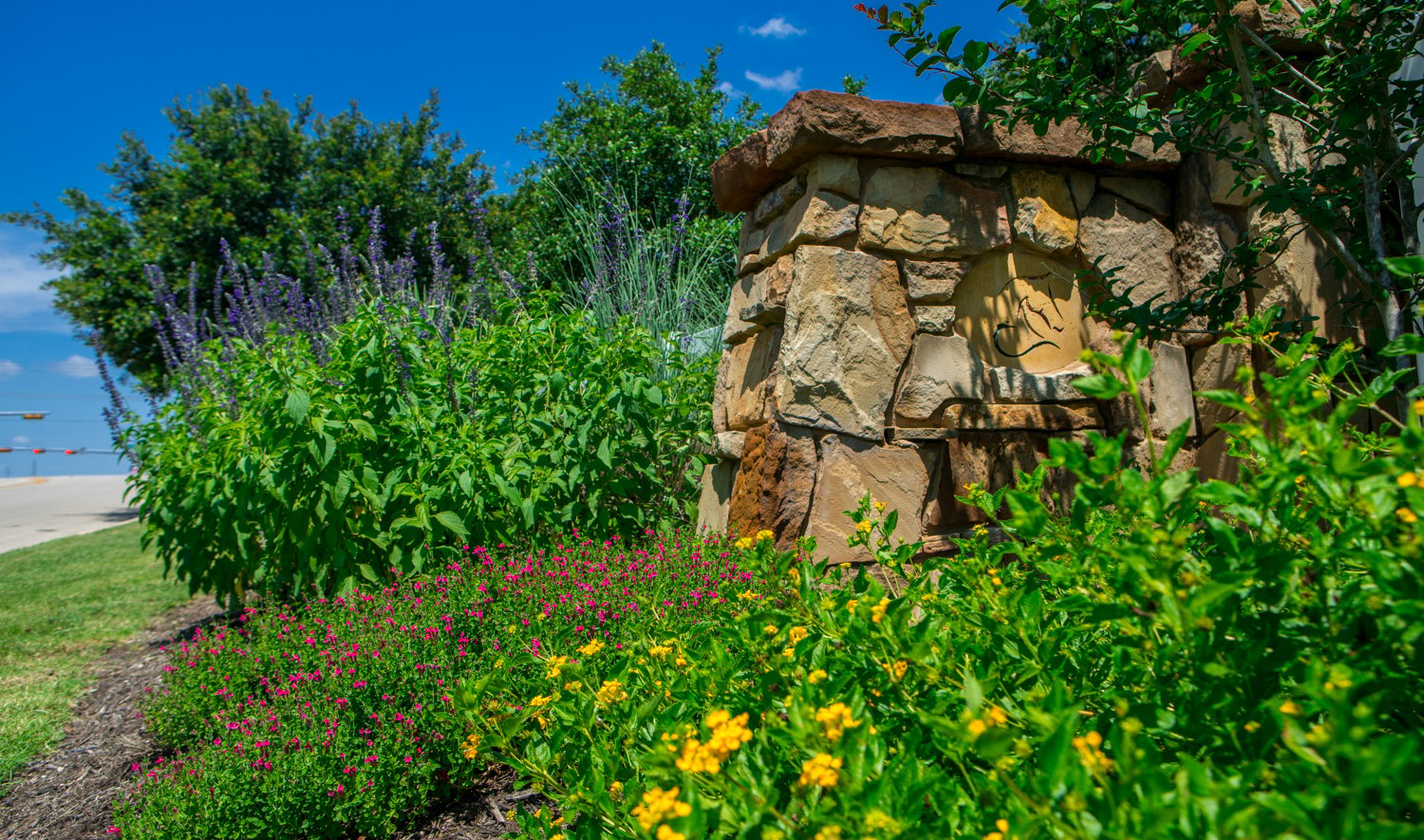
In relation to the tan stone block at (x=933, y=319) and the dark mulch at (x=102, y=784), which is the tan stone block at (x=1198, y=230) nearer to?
the tan stone block at (x=933, y=319)

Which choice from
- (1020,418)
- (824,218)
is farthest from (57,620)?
(1020,418)

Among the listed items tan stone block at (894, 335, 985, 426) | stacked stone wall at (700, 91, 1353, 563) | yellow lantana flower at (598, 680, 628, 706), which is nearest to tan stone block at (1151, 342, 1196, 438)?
stacked stone wall at (700, 91, 1353, 563)

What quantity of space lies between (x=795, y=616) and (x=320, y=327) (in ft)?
16.2

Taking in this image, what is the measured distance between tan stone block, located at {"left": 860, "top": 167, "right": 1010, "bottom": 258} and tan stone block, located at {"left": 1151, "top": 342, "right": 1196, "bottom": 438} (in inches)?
28.1

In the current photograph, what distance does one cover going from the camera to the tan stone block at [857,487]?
301cm

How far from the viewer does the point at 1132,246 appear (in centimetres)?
330

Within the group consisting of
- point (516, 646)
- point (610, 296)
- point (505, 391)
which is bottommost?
point (516, 646)

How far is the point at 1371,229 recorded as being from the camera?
2547mm

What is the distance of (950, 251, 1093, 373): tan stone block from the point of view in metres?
3.28

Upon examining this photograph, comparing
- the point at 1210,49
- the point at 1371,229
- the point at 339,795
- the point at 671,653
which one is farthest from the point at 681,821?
the point at 1210,49

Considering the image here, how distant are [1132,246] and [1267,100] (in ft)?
2.31

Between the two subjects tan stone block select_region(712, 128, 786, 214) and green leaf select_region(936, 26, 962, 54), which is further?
tan stone block select_region(712, 128, 786, 214)

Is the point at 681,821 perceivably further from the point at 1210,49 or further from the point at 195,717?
the point at 1210,49

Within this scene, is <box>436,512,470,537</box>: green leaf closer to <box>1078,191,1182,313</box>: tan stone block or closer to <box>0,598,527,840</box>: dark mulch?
<box>0,598,527,840</box>: dark mulch
